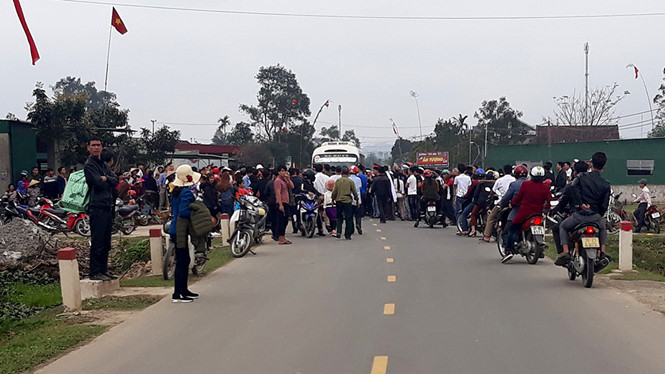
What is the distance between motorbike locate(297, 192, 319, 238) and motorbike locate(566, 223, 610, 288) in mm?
9475

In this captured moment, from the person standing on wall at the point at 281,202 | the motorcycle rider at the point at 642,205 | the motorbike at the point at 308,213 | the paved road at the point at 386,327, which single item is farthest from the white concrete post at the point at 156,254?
the motorcycle rider at the point at 642,205

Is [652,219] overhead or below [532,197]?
below

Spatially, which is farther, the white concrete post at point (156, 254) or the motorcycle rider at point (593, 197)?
the white concrete post at point (156, 254)

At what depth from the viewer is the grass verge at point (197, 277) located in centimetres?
1252

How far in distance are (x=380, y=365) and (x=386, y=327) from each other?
168cm

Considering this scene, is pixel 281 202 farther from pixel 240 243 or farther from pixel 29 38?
pixel 29 38

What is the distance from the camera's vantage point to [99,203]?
11219 mm

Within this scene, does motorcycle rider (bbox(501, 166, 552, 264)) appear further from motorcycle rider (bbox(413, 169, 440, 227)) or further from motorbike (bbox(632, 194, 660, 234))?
motorbike (bbox(632, 194, 660, 234))

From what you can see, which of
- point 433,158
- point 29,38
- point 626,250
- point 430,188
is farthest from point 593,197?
point 433,158

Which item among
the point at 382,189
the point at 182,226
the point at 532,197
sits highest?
the point at 532,197

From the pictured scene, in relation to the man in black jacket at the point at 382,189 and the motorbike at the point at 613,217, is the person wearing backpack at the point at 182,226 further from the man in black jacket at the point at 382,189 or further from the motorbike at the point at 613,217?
the man in black jacket at the point at 382,189

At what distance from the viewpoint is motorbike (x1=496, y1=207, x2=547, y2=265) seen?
13.9 metres

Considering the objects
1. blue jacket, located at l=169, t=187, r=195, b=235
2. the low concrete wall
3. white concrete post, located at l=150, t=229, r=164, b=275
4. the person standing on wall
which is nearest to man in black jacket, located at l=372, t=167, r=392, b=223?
the person standing on wall

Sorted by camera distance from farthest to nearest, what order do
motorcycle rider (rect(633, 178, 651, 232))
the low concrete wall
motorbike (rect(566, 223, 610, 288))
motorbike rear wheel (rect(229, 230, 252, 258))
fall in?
the low concrete wall → motorcycle rider (rect(633, 178, 651, 232)) → motorbike rear wheel (rect(229, 230, 252, 258)) → motorbike (rect(566, 223, 610, 288))
